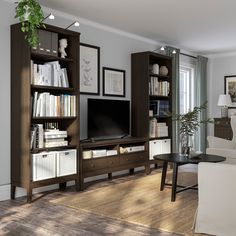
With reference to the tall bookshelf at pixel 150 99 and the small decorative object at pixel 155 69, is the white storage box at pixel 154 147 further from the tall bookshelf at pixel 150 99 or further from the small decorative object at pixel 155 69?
the small decorative object at pixel 155 69

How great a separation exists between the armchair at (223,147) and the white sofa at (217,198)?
187cm

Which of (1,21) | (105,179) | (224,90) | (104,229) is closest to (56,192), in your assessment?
(105,179)

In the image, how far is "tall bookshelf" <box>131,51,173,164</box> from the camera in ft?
19.5

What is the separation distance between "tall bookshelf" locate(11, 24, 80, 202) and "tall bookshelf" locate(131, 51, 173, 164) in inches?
66.7

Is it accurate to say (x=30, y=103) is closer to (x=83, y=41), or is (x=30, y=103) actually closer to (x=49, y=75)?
(x=49, y=75)

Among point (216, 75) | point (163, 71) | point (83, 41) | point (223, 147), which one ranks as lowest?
point (223, 147)

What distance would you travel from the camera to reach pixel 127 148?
545 cm

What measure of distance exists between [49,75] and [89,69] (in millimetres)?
1203

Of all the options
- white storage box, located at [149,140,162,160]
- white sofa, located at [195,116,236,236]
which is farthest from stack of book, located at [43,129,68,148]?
white sofa, located at [195,116,236,236]

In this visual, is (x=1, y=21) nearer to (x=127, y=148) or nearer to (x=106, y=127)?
(x=106, y=127)

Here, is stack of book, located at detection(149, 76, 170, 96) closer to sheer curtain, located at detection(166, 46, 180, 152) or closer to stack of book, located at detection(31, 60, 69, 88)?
sheer curtain, located at detection(166, 46, 180, 152)

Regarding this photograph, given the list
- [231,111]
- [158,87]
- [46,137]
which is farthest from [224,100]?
[46,137]

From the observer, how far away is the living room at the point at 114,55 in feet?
11.2

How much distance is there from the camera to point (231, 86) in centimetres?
802
